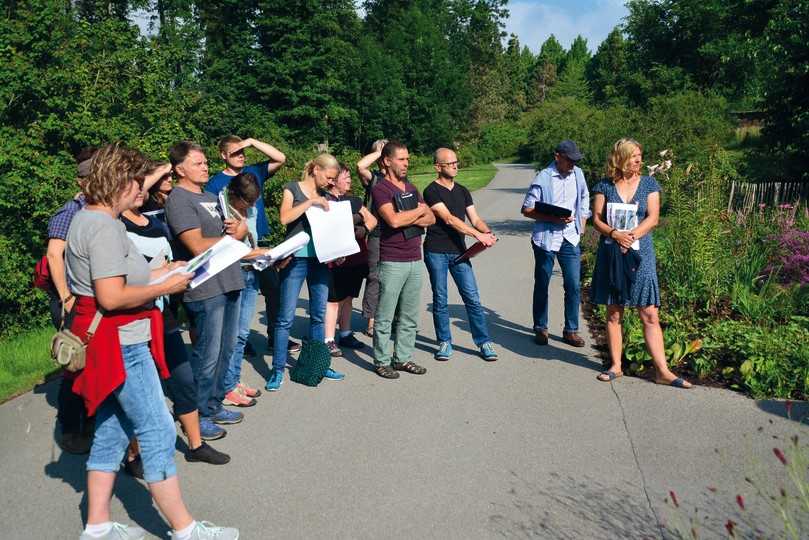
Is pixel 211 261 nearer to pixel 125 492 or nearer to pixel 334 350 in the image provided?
pixel 125 492

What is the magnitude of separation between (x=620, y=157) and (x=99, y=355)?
4320 millimetres

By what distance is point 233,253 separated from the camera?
11.9 feet

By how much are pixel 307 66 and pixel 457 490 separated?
41.2m

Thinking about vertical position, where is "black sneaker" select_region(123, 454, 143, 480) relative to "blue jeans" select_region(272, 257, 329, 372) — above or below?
below

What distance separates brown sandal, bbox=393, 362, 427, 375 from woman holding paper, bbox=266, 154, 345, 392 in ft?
1.74

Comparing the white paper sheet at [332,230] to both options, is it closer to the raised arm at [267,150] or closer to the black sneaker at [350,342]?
the raised arm at [267,150]

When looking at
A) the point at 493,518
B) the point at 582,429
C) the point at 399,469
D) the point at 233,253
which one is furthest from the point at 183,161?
the point at 582,429

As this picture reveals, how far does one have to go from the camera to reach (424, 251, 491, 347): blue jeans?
6625mm

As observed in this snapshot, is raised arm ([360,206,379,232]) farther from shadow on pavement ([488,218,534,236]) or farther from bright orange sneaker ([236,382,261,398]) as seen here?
shadow on pavement ([488,218,534,236])

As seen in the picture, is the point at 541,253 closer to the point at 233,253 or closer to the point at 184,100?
the point at 233,253

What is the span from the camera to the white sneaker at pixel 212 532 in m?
3.39

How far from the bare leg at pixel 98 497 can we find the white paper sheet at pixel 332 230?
2880 mm

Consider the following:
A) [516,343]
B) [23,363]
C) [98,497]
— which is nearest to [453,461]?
[98,497]

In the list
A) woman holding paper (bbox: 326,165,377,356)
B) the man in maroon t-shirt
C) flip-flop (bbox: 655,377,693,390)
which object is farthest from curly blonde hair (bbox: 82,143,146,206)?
flip-flop (bbox: 655,377,693,390)
